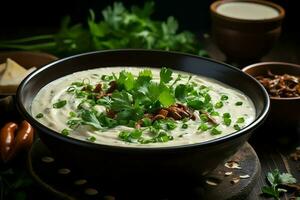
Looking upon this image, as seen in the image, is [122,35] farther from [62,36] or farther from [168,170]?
[168,170]

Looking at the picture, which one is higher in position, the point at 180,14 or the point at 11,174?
the point at 11,174

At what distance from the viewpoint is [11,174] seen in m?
2.54

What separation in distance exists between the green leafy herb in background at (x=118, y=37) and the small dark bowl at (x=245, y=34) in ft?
0.58

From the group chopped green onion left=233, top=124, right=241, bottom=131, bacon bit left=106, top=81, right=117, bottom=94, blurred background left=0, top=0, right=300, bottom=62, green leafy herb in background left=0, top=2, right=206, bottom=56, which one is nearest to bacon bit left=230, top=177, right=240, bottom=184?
chopped green onion left=233, top=124, right=241, bottom=131

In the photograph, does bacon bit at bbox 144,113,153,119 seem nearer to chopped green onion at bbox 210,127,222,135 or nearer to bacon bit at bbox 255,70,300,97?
chopped green onion at bbox 210,127,222,135

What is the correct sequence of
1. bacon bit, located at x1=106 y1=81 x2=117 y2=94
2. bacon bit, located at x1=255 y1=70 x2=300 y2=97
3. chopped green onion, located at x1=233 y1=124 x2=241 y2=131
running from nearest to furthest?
1. chopped green onion, located at x1=233 y1=124 x2=241 y2=131
2. bacon bit, located at x1=106 y1=81 x2=117 y2=94
3. bacon bit, located at x1=255 y1=70 x2=300 y2=97

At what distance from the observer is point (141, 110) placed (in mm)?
2404

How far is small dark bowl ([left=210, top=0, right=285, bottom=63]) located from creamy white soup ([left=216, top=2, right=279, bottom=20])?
0.07m

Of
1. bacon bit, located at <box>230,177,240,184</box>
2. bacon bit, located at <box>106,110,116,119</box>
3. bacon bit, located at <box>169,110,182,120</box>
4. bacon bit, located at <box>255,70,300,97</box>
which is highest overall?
bacon bit, located at <box>169,110,182,120</box>

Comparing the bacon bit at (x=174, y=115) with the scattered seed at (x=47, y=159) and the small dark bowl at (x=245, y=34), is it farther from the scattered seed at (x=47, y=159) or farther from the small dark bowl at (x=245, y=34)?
the small dark bowl at (x=245, y=34)

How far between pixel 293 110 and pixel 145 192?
0.97 m

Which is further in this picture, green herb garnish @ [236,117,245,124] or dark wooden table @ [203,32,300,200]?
dark wooden table @ [203,32,300,200]

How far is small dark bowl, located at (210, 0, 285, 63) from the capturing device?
366 cm

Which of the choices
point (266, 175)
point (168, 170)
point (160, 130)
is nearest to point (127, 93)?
point (160, 130)
